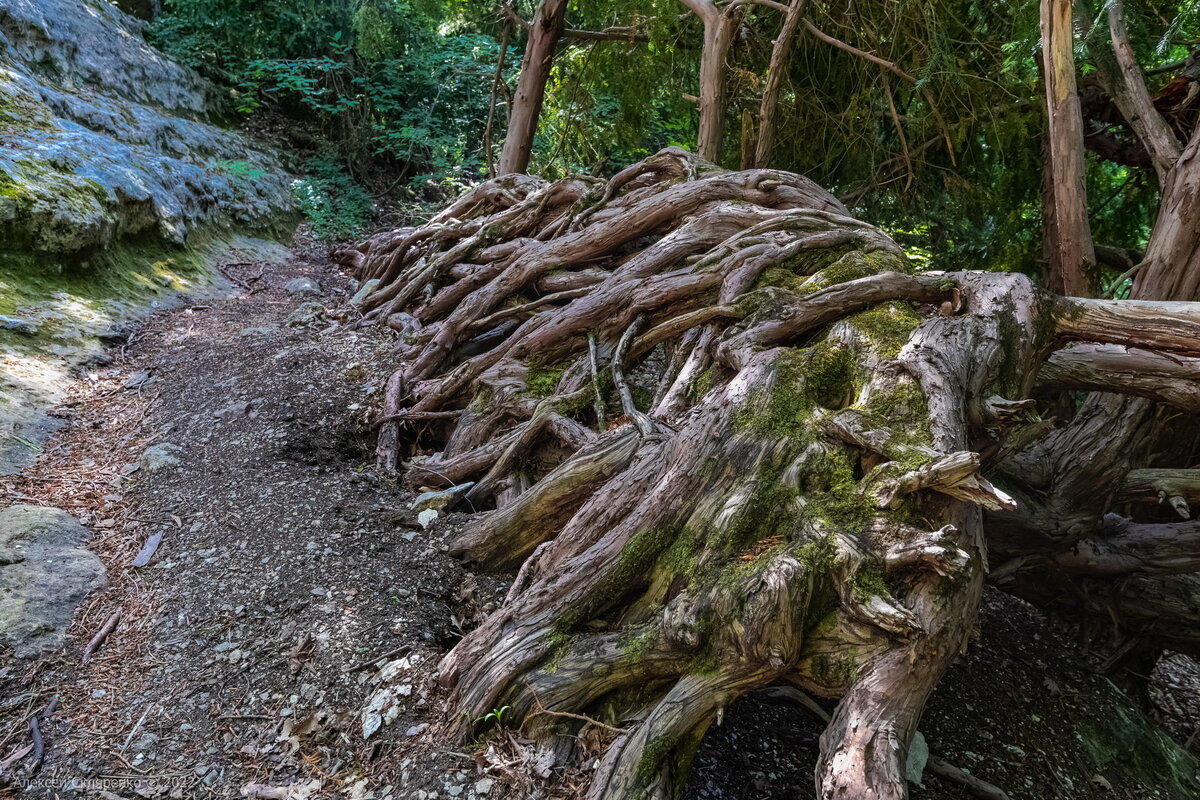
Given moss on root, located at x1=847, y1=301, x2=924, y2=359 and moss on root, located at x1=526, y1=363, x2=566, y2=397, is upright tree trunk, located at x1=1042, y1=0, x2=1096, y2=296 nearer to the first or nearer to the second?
moss on root, located at x1=847, y1=301, x2=924, y2=359

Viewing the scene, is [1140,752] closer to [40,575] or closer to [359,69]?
[40,575]

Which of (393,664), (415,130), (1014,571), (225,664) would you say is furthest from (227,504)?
(415,130)

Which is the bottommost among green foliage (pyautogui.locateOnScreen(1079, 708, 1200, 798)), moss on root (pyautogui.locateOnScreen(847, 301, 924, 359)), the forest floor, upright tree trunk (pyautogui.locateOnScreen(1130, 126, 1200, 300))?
green foliage (pyautogui.locateOnScreen(1079, 708, 1200, 798))

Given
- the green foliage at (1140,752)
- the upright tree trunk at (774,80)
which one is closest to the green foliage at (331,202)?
the upright tree trunk at (774,80)

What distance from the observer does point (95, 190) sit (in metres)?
5.66

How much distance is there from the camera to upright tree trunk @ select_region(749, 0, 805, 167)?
5.46 metres

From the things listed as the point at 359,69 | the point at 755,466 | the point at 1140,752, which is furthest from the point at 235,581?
the point at 359,69

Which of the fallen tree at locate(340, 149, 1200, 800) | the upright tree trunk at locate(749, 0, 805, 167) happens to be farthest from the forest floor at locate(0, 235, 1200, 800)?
the upright tree trunk at locate(749, 0, 805, 167)

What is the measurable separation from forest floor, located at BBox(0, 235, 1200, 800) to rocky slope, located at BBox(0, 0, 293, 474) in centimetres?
51

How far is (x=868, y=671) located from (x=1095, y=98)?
5.00 metres

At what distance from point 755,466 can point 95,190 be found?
612 centimetres

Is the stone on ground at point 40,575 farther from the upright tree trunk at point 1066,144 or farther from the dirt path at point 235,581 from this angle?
the upright tree trunk at point 1066,144

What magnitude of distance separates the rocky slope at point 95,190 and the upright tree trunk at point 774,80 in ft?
17.7

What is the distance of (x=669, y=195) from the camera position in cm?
464
